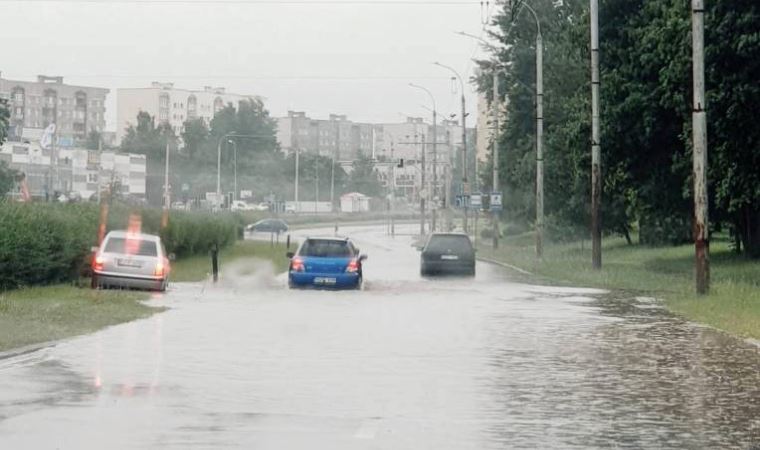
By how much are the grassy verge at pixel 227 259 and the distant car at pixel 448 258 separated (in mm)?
5832

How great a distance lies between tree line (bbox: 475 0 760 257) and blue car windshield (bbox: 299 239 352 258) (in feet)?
32.5

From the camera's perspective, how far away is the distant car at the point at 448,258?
51.9 m

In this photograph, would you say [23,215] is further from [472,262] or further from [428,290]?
[472,262]

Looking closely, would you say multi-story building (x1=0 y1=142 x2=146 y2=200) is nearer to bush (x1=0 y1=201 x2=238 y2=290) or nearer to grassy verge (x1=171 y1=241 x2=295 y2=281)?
grassy verge (x1=171 y1=241 x2=295 y2=281)

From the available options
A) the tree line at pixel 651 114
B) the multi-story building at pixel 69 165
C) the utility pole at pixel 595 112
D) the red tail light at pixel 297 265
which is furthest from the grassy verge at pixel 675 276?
the multi-story building at pixel 69 165

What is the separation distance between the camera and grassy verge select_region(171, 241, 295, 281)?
5103 cm

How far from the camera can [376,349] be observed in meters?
21.5

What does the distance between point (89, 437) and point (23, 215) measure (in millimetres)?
25482

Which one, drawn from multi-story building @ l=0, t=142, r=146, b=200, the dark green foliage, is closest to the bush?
the dark green foliage

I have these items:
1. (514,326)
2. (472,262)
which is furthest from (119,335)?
(472,262)

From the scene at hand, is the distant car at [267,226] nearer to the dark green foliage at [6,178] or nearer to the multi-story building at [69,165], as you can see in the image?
the dark green foliage at [6,178]

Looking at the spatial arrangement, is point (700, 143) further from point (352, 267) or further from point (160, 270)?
point (160, 270)

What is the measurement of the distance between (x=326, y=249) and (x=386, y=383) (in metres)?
24.5

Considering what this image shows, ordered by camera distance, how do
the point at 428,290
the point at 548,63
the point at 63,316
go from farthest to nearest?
the point at 548,63 < the point at 428,290 < the point at 63,316
